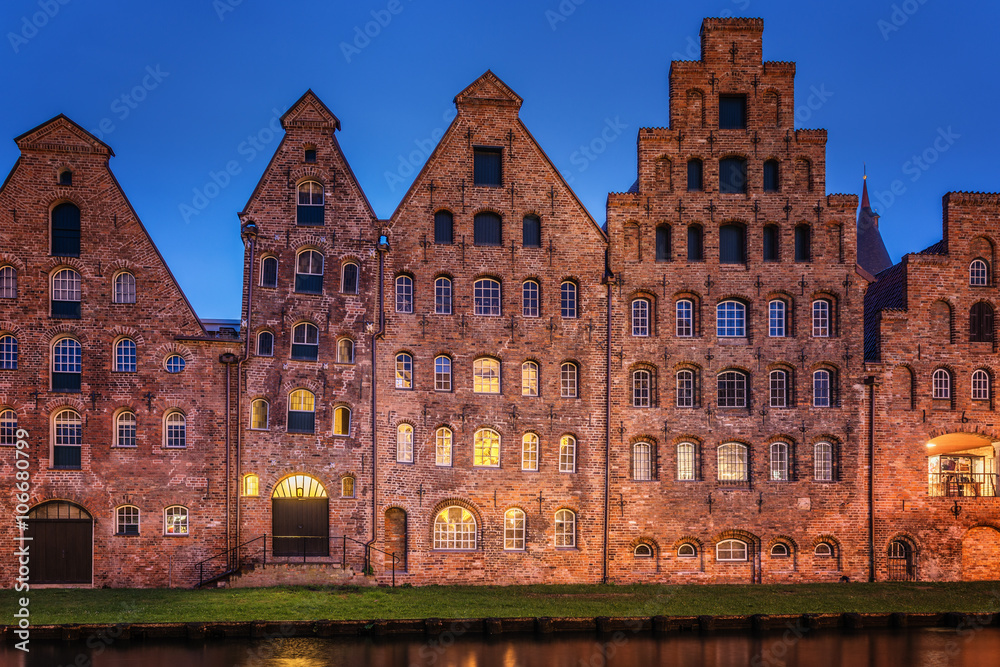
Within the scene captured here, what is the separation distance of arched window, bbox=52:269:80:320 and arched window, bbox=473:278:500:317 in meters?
14.2

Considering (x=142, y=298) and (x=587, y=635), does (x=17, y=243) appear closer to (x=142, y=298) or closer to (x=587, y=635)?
(x=142, y=298)

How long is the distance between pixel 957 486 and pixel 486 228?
20.7m

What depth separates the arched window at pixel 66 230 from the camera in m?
26.3

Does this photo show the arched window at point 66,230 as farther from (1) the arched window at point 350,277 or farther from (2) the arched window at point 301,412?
(1) the arched window at point 350,277

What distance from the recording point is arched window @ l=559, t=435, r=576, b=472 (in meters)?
27.4

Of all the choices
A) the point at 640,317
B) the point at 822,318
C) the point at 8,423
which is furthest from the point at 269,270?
the point at 822,318

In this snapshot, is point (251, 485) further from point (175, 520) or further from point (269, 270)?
point (269, 270)

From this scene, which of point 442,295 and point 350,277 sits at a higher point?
point 350,277

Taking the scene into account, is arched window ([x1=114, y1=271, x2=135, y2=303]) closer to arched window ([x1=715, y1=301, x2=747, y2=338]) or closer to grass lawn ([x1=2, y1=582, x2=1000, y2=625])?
grass lawn ([x1=2, y1=582, x2=1000, y2=625])

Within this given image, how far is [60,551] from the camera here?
25.1m

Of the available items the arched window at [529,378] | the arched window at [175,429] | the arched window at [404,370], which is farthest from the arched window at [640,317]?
the arched window at [175,429]

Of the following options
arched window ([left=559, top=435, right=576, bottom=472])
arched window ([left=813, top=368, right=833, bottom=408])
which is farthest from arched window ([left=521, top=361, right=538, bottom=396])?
arched window ([left=813, top=368, right=833, bottom=408])

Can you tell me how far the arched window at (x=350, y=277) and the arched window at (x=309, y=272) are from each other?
31.8 inches

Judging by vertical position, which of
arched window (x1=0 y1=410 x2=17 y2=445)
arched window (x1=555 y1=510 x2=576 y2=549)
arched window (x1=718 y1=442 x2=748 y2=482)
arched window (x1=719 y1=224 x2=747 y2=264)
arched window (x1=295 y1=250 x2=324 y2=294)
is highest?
arched window (x1=719 y1=224 x2=747 y2=264)
